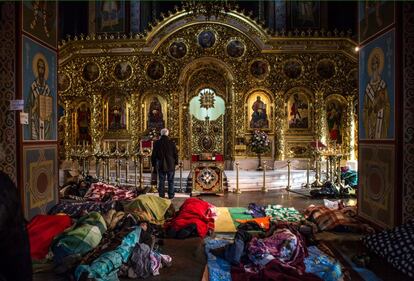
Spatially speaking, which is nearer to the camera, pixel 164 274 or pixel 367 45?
pixel 164 274

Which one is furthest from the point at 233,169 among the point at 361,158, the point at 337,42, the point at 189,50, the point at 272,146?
the point at 361,158

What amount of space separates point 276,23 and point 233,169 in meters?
6.90

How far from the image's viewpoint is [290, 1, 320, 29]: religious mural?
1476 cm

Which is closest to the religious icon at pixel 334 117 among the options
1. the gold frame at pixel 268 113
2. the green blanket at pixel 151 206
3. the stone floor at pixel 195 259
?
the gold frame at pixel 268 113

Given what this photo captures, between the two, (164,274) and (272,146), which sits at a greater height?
(272,146)

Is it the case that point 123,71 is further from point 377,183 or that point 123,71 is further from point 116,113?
point 377,183

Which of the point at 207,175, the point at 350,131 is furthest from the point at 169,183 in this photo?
the point at 350,131

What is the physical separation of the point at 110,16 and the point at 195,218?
1271 centimetres

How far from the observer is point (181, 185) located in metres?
10.2

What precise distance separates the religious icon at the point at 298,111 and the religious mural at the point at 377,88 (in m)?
7.50

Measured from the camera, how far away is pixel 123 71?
14.0 meters

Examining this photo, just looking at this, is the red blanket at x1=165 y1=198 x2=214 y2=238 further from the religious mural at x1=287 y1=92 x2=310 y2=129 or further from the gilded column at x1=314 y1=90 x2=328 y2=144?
the gilded column at x1=314 y1=90 x2=328 y2=144

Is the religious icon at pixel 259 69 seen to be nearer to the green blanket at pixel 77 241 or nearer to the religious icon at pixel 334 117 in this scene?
the religious icon at pixel 334 117

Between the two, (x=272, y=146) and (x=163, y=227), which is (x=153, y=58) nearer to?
(x=272, y=146)
